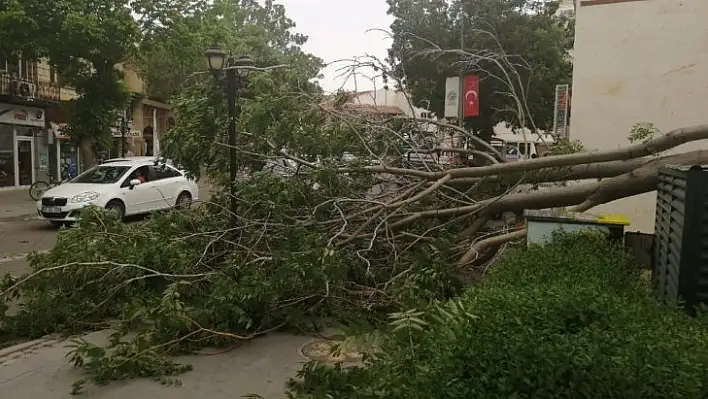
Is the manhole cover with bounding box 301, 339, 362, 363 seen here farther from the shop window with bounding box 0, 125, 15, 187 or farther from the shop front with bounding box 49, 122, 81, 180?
the shop front with bounding box 49, 122, 81, 180

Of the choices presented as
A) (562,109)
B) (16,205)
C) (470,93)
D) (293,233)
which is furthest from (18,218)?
(562,109)

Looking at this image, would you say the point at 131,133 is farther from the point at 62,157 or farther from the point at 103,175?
the point at 103,175

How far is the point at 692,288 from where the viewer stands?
3201 mm

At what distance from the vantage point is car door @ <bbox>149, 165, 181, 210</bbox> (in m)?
15.0

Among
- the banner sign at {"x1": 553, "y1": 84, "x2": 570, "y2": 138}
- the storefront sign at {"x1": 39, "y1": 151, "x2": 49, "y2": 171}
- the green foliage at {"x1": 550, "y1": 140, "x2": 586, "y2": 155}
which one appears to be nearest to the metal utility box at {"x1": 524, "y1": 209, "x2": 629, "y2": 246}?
the green foliage at {"x1": 550, "y1": 140, "x2": 586, "y2": 155}

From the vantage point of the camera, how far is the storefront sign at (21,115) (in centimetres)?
2088

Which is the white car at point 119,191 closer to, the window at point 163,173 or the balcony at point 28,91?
the window at point 163,173

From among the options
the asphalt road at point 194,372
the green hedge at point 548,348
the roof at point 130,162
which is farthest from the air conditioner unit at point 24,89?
the green hedge at point 548,348

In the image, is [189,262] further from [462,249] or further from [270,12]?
[270,12]

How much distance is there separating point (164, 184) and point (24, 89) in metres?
10.3

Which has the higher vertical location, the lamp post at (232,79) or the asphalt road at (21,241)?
the lamp post at (232,79)

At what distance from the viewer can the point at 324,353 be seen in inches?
218

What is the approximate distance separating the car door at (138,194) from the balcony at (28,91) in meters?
9.33

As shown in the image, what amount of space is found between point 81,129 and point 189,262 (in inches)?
595
